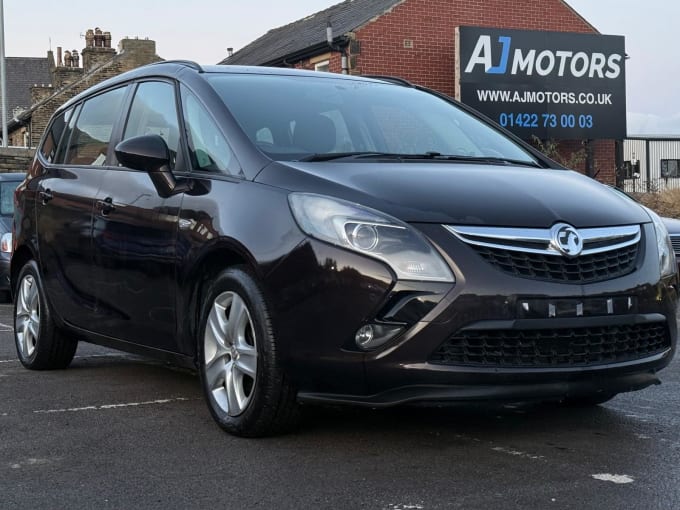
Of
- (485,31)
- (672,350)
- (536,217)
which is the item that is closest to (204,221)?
(536,217)

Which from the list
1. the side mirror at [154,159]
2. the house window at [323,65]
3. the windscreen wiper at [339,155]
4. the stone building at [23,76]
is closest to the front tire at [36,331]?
the side mirror at [154,159]

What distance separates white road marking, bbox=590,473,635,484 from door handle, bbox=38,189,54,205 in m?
3.86

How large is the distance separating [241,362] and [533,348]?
4.07ft

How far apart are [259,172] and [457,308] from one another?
1.13 metres

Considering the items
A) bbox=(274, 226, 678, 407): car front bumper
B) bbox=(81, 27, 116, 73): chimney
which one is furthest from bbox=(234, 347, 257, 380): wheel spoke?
bbox=(81, 27, 116, 73): chimney

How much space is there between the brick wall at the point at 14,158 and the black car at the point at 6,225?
1036cm

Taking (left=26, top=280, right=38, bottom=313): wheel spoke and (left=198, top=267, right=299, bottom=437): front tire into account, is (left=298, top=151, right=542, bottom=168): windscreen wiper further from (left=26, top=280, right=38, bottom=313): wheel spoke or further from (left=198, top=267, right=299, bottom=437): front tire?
(left=26, top=280, right=38, bottom=313): wheel spoke

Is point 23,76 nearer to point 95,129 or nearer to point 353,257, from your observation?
point 95,129

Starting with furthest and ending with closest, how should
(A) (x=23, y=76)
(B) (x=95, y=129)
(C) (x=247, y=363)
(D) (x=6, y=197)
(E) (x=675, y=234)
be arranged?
(A) (x=23, y=76) < (D) (x=6, y=197) < (E) (x=675, y=234) < (B) (x=95, y=129) < (C) (x=247, y=363)

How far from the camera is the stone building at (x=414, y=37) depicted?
27328 mm

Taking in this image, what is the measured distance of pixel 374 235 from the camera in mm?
4297

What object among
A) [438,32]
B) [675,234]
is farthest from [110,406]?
[438,32]

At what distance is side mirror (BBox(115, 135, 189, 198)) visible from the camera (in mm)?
5266

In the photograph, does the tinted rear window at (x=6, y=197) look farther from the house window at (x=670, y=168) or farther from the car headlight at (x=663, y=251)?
Result: the house window at (x=670, y=168)
